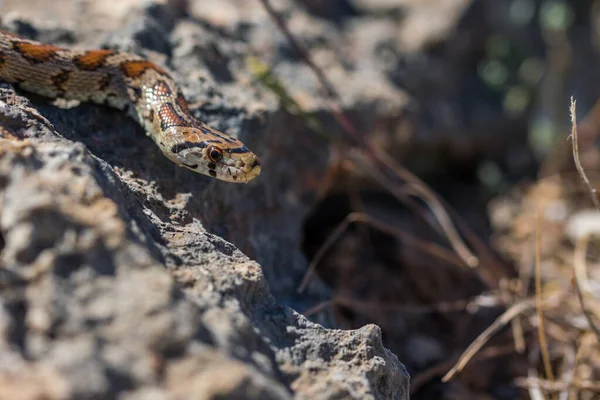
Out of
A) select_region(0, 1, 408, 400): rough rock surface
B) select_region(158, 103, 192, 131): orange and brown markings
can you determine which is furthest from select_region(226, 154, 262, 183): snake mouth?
select_region(158, 103, 192, 131): orange and brown markings

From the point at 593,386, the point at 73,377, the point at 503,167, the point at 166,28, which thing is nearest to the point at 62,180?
the point at 73,377

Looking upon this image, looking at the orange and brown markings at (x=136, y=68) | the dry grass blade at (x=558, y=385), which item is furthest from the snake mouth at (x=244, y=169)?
the dry grass blade at (x=558, y=385)

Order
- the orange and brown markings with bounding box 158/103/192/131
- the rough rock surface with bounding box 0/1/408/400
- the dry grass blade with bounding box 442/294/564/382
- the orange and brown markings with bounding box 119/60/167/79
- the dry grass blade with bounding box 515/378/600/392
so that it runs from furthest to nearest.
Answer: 1. the orange and brown markings with bounding box 119/60/167/79
2. the dry grass blade with bounding box 442/294/564/382
3. the orange and brown markings with bounding box 158/103/192/131
4. the dry grass blade with bounding box 515/378/600/392
5. the rough rock surface with bounding box 0/1/408/400

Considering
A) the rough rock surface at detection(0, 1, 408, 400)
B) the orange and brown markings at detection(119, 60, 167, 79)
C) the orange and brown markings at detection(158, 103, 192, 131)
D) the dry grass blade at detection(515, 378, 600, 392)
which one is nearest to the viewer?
the rough rock surface at detection(0, 1, 408, 400)

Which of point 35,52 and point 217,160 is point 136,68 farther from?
point 217,160

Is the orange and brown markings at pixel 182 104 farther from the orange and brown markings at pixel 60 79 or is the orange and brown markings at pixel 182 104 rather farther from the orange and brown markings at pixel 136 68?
the orange and brown markings at pixel 60 79

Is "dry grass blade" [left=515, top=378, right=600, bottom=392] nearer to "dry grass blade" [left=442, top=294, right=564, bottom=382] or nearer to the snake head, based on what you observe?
"dry grass blade" [left=442, top=294, right=564, bottom=382]

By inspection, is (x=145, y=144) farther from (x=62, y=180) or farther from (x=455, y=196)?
(x=455, y=196)

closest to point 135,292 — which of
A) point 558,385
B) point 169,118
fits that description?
point 169,118
